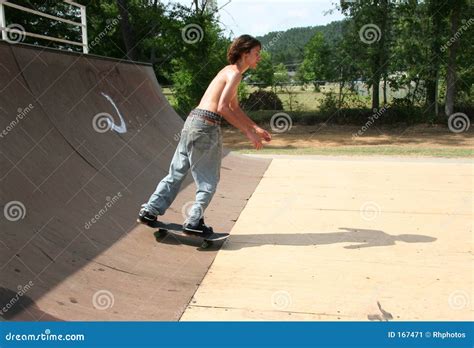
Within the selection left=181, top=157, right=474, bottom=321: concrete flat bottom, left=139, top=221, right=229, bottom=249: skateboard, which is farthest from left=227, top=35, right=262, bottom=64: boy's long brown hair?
left=181, top=157, right=474, bottom=321: concrete flat bottom

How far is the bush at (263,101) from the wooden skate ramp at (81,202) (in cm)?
2156

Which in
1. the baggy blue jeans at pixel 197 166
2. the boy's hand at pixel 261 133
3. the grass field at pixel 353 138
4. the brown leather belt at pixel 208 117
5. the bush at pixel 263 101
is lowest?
the grass field at pixel 353 138

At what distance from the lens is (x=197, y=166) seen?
4168 millimetres

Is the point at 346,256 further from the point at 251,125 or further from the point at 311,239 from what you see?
the point at 251,125

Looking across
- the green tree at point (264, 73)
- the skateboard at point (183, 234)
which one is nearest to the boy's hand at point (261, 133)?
the skateboard at point (183, 234)

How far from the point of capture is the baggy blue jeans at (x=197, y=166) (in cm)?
412

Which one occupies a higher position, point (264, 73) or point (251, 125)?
point (264, 73)

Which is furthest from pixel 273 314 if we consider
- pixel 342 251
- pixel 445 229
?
pixel 445 229

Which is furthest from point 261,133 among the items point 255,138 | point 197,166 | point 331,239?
point 331,239

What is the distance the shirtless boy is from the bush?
78.0 feet

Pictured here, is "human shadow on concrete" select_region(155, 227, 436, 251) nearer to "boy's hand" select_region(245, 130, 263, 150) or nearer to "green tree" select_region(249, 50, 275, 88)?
"boy's hand" select_region(245, 130, 263, 150)

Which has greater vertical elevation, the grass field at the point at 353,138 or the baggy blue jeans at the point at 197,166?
the baggy blue jeans at the point at 197,166

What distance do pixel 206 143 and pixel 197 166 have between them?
0.72ft

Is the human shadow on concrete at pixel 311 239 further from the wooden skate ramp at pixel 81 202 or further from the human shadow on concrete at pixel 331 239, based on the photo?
the wooden skate ramp at pixel 81 202
